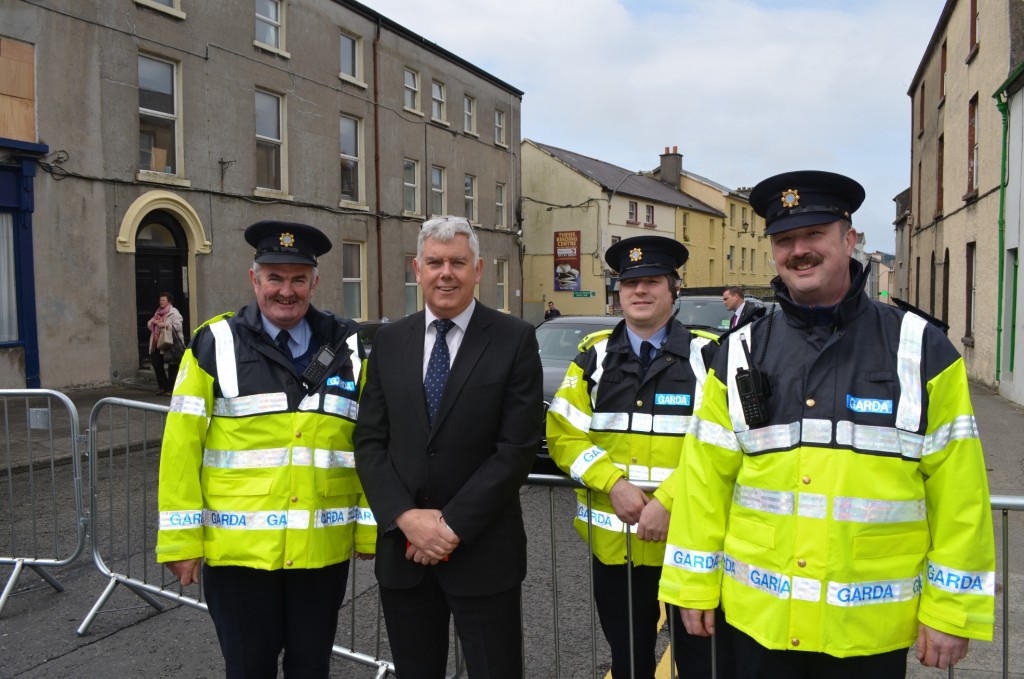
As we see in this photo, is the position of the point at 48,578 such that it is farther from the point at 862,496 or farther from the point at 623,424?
the point at 862,496

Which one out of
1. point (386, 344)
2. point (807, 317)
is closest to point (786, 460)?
point (807, 317)

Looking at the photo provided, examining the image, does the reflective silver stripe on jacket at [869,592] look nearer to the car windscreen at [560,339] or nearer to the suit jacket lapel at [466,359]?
the suit jacket lapel at [466,359]

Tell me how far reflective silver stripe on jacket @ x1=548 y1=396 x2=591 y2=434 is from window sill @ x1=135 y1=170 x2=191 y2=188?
13742 millimetres

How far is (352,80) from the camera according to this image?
20.1m

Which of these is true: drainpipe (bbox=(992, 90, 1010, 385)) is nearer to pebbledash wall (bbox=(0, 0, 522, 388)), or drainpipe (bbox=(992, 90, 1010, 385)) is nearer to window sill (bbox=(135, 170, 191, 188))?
pebbledash wall (bbox=(0, 0, 522, 388))

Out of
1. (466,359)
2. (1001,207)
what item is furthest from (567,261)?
(466,359)

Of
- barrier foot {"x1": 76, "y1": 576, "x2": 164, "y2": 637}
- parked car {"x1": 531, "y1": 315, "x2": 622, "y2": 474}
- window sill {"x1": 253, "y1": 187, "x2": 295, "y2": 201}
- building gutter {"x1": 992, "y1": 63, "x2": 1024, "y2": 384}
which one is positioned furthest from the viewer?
window sill {"x1": 253, "y1": 187, "x2": 295, "y2": 201}

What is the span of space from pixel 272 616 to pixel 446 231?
167 cm

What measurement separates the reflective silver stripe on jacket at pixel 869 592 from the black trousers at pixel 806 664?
0.16 m

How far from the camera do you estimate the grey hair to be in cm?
271

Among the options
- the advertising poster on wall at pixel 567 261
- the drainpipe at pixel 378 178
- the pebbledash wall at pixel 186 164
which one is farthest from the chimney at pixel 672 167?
the drainpipe at pixel 378 178

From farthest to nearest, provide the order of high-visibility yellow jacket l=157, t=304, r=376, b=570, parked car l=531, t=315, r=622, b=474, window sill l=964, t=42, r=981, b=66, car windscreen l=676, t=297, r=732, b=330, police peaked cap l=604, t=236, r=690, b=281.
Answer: window sill l=964, t=42, r=981, b=66 < car windscreen l=676, t=297, r=732, b=330 < parked car l=531, t=315, r=622, b=474 < police peaked cap l=604, t=236, r=690, b=281 < high-visibility yellow jacket l=157, t=304, r=376, b=570

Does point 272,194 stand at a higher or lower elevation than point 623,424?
higher

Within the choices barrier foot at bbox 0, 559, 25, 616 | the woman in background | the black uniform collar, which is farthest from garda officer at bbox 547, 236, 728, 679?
the woman in background
